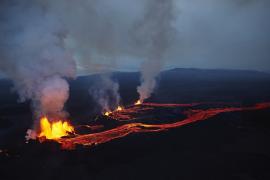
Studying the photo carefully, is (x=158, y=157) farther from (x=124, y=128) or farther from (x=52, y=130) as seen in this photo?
(x=52, y=130)

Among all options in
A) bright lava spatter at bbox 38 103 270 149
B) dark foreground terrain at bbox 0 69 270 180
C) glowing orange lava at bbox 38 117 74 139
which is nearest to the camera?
dark foreground terrain at bbox 0 69 270 180

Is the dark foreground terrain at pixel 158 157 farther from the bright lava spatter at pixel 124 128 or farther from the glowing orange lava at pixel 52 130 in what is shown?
the glowing orange lava at pixel 52 130

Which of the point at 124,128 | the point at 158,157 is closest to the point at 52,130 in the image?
the point at 124,128

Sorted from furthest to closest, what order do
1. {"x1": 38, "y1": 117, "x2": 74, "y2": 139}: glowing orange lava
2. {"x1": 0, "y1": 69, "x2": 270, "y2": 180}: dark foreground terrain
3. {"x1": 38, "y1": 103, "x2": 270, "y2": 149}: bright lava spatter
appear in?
{"x1": 38, "y1": 117, "x2": 74, "y2": 139}: glowing orange lava
{"x1": 38, "y1": 103, "x2": 270, "y2": 149}: bright lava spatter
{"x1": 0, "y1": 69, "x2": 270, "y2": 180}: dark foreground terrain

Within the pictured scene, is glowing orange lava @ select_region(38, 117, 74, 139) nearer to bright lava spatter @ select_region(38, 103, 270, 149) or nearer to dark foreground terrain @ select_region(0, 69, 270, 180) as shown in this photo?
bright lava spatter @ select_region(38, 103, 270, 149)

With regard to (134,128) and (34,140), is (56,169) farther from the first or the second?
(134,128)

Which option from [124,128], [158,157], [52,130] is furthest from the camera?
[124,128]

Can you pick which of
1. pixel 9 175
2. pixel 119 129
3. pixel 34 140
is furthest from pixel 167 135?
pixel 9 175

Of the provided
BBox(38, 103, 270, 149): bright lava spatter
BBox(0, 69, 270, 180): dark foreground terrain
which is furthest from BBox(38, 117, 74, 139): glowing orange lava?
BBox(0, 69, 270, 180): dark foreground terrain

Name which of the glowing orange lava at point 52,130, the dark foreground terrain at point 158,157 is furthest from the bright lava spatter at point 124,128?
the glowing orange lava at point 52,130
